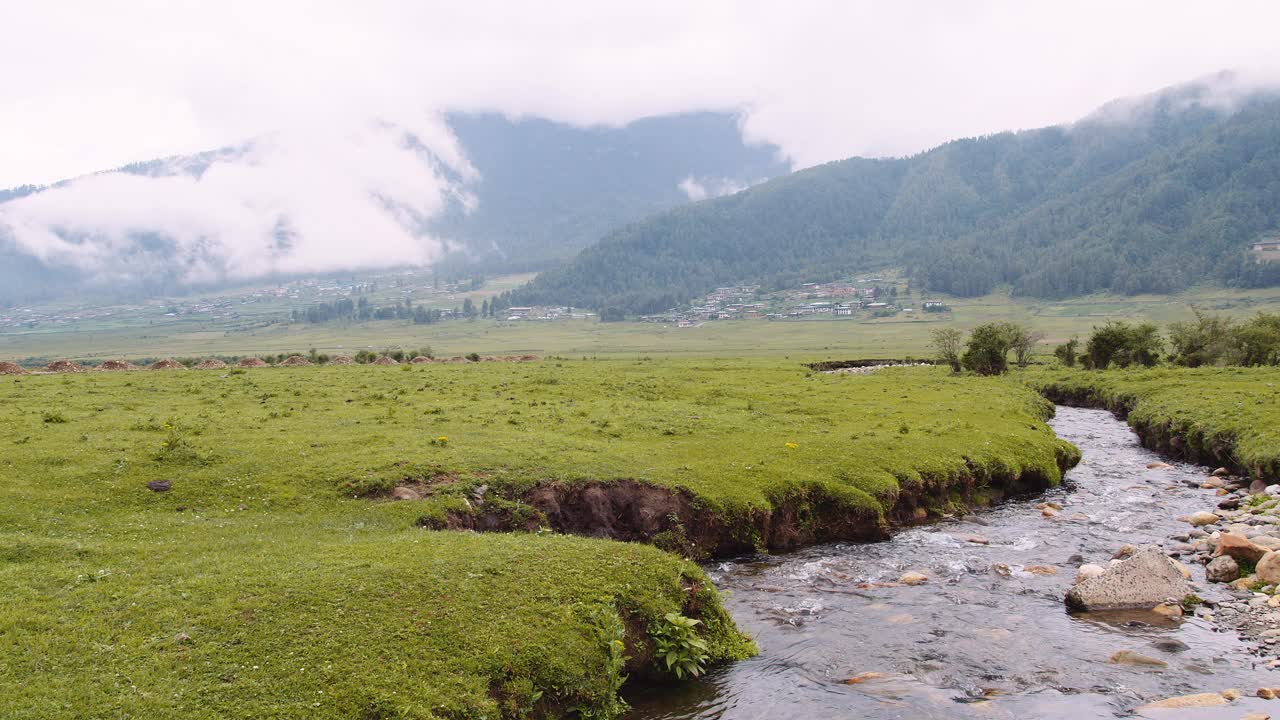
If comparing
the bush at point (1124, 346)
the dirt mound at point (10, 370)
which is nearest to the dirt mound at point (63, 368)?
the dirt mound at point (10, 370)

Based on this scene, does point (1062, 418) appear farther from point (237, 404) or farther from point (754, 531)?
point (237, 404)

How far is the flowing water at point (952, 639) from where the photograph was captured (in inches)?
684

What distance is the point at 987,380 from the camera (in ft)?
252

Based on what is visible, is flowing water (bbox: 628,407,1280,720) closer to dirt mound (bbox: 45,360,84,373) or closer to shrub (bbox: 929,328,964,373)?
dirt mound (bbox: 45,360,84,373)

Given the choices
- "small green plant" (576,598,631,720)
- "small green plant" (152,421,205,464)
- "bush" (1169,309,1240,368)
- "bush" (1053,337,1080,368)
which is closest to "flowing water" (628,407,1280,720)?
"small green plant" (576,598,631,720)

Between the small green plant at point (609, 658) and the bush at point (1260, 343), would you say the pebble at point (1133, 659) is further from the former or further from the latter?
the bush at point (1260, 343)

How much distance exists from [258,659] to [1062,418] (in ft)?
213

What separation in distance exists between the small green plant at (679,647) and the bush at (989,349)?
270 feet

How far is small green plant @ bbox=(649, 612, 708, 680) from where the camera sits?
18469 millimetres

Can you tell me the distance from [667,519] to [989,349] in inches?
3035

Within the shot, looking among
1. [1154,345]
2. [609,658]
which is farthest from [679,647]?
[1154,345]

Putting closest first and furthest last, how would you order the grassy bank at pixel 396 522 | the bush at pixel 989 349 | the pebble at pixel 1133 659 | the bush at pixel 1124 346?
the grassy bank at pixel 396 522, the pebble at pixel 1133 659, the bush at pixel 989 349, the bush at pixel 1124 346

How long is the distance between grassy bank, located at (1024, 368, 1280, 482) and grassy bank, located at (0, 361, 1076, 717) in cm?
814

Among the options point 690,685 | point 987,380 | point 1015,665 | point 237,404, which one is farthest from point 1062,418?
point 237,404
